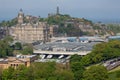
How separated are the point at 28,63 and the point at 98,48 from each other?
29.5 feet

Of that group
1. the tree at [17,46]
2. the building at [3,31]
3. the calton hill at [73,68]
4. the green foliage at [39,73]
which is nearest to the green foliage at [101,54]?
the calton hill at [73,68]

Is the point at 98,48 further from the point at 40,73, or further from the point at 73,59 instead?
the point at 40,73

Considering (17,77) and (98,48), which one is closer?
(17,77)

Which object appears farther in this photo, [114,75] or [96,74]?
[114,75]

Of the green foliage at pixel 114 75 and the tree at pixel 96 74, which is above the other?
the tree at pixel 96 74

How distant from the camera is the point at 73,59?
4556 cm

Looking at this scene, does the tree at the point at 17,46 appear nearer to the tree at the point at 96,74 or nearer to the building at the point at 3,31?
the building at the point at 3,31

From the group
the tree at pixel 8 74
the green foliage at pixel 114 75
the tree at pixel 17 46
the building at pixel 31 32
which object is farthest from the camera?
the building at pixel 31 32

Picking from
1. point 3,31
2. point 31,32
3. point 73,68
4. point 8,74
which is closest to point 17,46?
point 31,32

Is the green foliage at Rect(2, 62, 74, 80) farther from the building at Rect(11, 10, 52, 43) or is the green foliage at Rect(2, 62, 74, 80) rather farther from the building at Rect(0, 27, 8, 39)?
the building at Rect(0, 27, 8, 39)

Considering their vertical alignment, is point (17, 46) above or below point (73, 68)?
below

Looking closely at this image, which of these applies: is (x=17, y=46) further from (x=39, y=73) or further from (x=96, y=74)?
(x=96, y=74)

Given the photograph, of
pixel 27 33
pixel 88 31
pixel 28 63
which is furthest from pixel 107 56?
pixel 88 31

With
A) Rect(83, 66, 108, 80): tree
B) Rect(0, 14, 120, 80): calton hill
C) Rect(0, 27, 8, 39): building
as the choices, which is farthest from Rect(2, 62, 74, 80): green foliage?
Rect(0, 27, 8, 39): building
